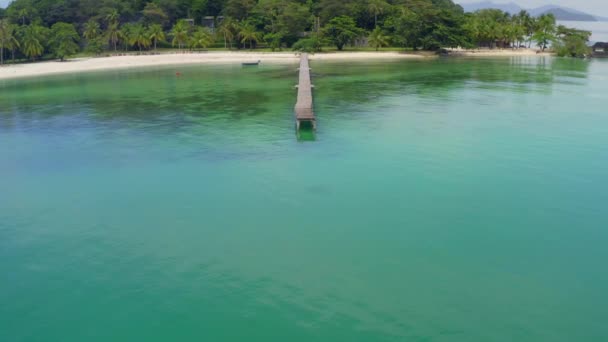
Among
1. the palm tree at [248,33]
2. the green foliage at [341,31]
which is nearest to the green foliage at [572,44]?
the green foliage at [341,31]

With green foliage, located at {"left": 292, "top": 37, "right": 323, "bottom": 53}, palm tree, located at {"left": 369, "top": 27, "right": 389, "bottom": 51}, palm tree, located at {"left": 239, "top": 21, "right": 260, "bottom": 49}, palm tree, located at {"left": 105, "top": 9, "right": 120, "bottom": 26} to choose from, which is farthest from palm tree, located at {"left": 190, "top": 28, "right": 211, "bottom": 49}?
palm tree, located at {"left": 369, "top": 27, "right": 389, "bottom": 51}

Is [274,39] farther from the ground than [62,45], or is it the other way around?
[274,39]

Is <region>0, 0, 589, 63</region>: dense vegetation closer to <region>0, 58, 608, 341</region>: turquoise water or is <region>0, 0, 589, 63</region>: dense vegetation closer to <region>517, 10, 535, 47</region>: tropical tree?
<region>517, 10, 535, 47</region>: tropical tree

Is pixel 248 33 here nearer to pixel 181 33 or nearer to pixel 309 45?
pixel 181 33

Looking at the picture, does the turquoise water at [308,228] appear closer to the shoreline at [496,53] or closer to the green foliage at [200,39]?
the shoreline at [496,53]

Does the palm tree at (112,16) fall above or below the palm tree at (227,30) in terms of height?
above

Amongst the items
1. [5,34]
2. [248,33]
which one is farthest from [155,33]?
[5,34]

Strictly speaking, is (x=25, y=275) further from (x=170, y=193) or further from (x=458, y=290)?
(x=458, y=290)

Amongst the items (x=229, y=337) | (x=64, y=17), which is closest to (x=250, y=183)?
(x=229, y=337)
